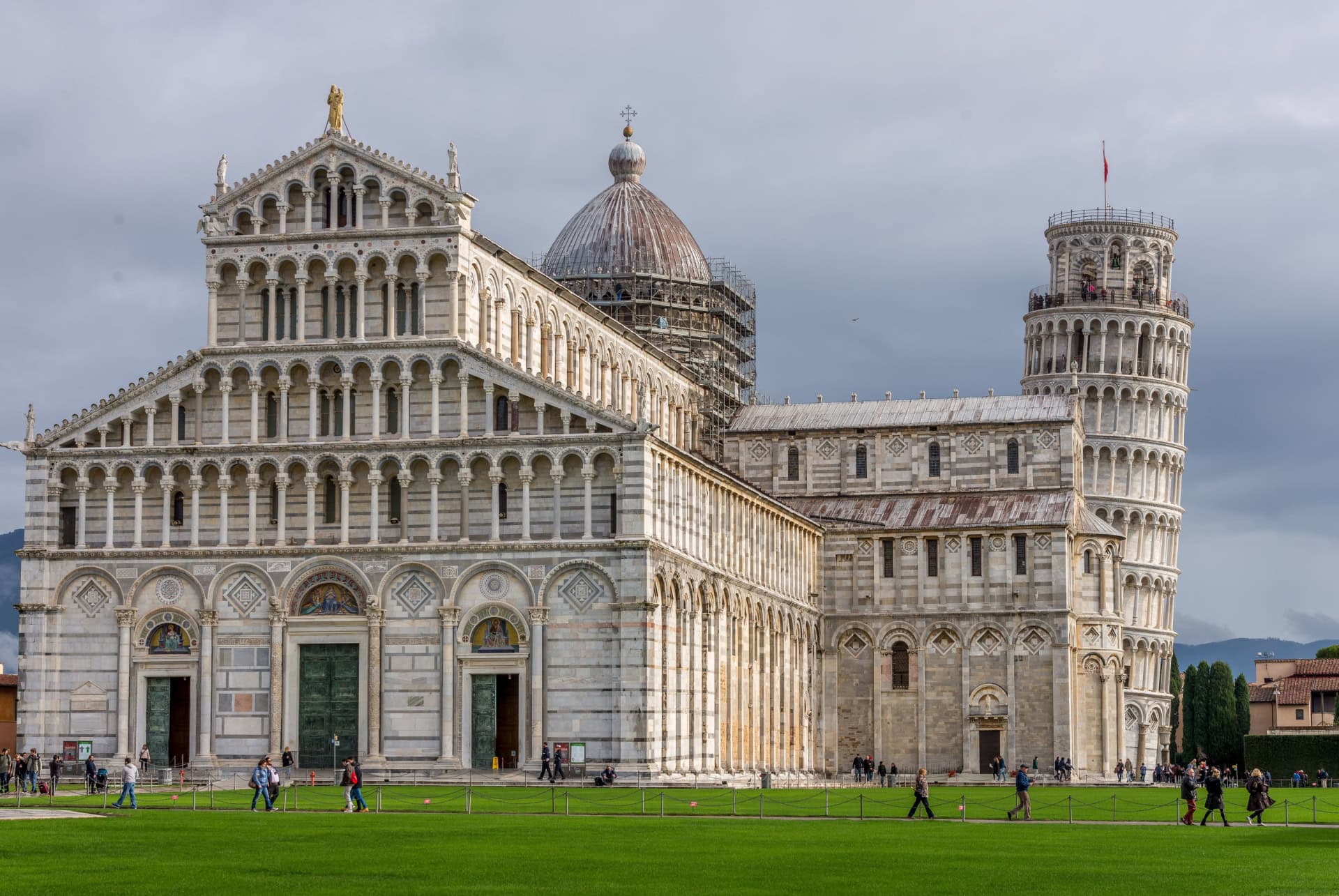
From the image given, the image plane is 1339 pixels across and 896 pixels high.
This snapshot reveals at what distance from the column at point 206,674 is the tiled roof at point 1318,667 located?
2770 inches

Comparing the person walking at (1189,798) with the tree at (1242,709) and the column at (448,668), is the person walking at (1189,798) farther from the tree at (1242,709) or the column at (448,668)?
the tree at (1242,709)

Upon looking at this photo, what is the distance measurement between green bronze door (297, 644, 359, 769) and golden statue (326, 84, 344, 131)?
18137 millimetres

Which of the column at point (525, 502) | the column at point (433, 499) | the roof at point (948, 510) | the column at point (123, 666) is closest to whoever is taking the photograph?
the column at point (525, 502)

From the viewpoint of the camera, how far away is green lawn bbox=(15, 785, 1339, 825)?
191 feet

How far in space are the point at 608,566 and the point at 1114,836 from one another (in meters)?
27.4

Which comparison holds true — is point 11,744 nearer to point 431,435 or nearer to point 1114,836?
point 431,435

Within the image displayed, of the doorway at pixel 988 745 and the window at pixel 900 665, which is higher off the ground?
the window at pixel 900 665

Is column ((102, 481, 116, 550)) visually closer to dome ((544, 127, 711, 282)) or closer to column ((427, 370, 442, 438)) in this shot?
column ((427, 370, 442, 438))

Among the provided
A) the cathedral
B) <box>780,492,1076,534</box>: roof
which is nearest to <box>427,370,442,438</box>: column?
the cathedral

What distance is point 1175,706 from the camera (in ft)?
461

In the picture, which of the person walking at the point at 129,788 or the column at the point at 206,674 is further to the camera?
the column at the point at 206,674

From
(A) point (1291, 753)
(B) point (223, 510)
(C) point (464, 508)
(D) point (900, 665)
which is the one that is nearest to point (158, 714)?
(B) point (223, 510)

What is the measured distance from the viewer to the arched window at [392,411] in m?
76.1

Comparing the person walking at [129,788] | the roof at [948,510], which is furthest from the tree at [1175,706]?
the person walking at [129,788]
